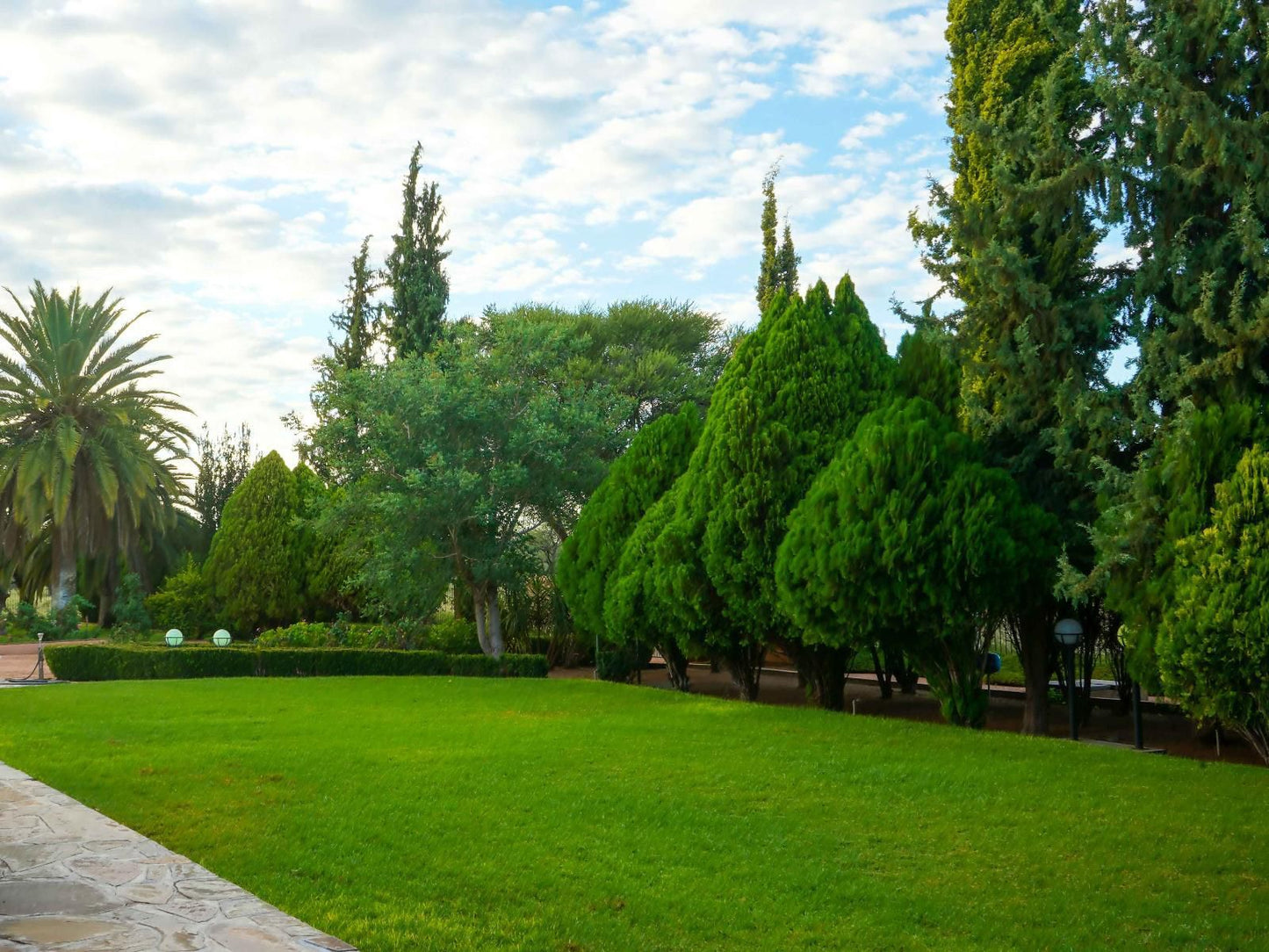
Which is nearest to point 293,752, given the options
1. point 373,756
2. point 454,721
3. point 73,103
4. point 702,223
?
point 373,756

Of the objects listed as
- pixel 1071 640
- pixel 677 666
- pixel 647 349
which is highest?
pixel 647 349

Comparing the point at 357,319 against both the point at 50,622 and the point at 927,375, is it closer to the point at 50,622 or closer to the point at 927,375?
the point at 50,622

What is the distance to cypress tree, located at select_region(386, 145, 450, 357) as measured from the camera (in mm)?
30266

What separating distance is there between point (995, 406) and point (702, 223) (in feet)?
16.2

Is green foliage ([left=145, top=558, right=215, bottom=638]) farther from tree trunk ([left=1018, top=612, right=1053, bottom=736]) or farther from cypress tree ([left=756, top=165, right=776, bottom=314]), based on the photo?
tree trunk ([left=1018, top=612, right=1053, bottom=736])

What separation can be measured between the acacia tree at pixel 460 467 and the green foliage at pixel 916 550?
9.34 meters

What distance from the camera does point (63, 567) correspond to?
3106cm

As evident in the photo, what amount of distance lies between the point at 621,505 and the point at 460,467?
4.42 meters

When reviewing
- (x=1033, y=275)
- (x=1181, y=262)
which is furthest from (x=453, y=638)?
(x=1181, y=262)

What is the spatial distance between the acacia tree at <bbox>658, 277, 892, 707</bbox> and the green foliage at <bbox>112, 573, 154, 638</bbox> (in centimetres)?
1640

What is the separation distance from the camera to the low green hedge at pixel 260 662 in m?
20.8

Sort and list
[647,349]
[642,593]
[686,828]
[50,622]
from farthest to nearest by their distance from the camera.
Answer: [647,349] < [50,622] < [642,593] < [686,828]

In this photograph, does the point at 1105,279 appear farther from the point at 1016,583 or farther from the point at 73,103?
the point at 73,103

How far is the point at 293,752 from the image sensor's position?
10.6 m
